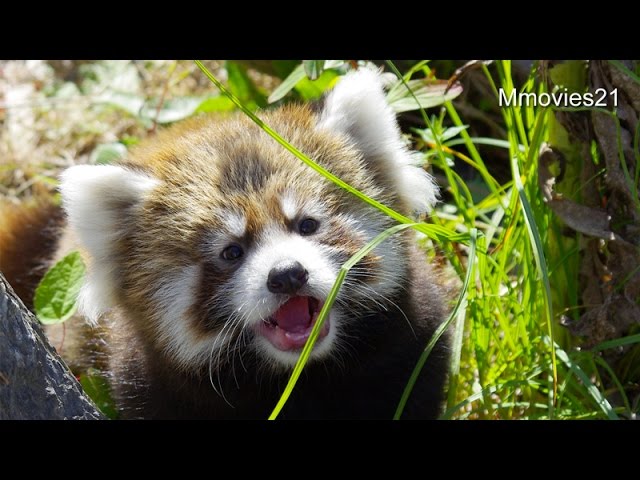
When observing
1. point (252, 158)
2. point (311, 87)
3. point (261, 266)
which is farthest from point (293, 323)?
point (311, 87)

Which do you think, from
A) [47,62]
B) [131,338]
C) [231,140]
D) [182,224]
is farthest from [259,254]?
[47,62]

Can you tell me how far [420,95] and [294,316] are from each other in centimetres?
108

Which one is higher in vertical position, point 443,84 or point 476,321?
point 443,84

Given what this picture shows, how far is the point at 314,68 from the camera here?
329 cm

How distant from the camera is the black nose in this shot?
8.40ft

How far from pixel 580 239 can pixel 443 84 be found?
31.2 inches

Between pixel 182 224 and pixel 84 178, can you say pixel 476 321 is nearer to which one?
pixel 182 224

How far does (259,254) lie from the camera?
2.73 metres

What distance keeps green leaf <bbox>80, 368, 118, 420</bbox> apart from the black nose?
1.28 metres

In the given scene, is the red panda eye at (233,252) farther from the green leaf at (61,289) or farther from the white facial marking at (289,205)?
the green leaf at (61,289)

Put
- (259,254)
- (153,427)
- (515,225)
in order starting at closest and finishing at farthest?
1. (153,427)
2. (259,254)
3. (515,225)

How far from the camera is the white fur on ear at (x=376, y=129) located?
10.2ft

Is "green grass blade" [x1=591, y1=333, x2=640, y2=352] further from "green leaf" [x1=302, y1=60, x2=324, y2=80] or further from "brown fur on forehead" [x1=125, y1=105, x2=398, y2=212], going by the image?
"green leaf" [x1=302, y1=60, x2=324, y2=80]

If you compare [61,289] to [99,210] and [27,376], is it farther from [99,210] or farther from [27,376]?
[27,376]
